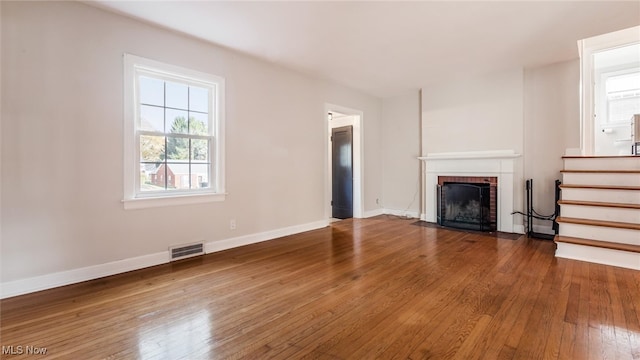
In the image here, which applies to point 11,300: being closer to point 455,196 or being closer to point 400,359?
point 400,359

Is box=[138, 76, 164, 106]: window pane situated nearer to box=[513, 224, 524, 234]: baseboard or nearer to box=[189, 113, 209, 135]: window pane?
box=[189, 113, 209, 135]: window pane

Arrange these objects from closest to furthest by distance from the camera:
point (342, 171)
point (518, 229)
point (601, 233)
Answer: point (601, 233) < point (518, 229) < point (342, 171)

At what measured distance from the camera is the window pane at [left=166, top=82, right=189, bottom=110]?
11.0 ft

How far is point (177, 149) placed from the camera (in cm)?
342

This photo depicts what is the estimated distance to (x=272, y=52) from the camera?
387cm

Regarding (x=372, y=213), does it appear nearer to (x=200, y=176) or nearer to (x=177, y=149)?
(x=200, y=176)

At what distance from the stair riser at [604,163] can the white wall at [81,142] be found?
439 cm

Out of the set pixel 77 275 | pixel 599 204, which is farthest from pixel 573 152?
pixel 77 275

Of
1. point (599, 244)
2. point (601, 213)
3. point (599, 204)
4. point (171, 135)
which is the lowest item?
point (599, 244)

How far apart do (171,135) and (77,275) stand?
64.9 inches

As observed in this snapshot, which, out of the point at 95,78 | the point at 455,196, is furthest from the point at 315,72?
the point at 455,196

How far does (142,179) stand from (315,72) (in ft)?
9.93

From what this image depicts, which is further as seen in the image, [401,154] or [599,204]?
[401,154]

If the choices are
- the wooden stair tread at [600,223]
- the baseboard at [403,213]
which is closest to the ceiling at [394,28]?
the wooden stair tread at [600,223]
